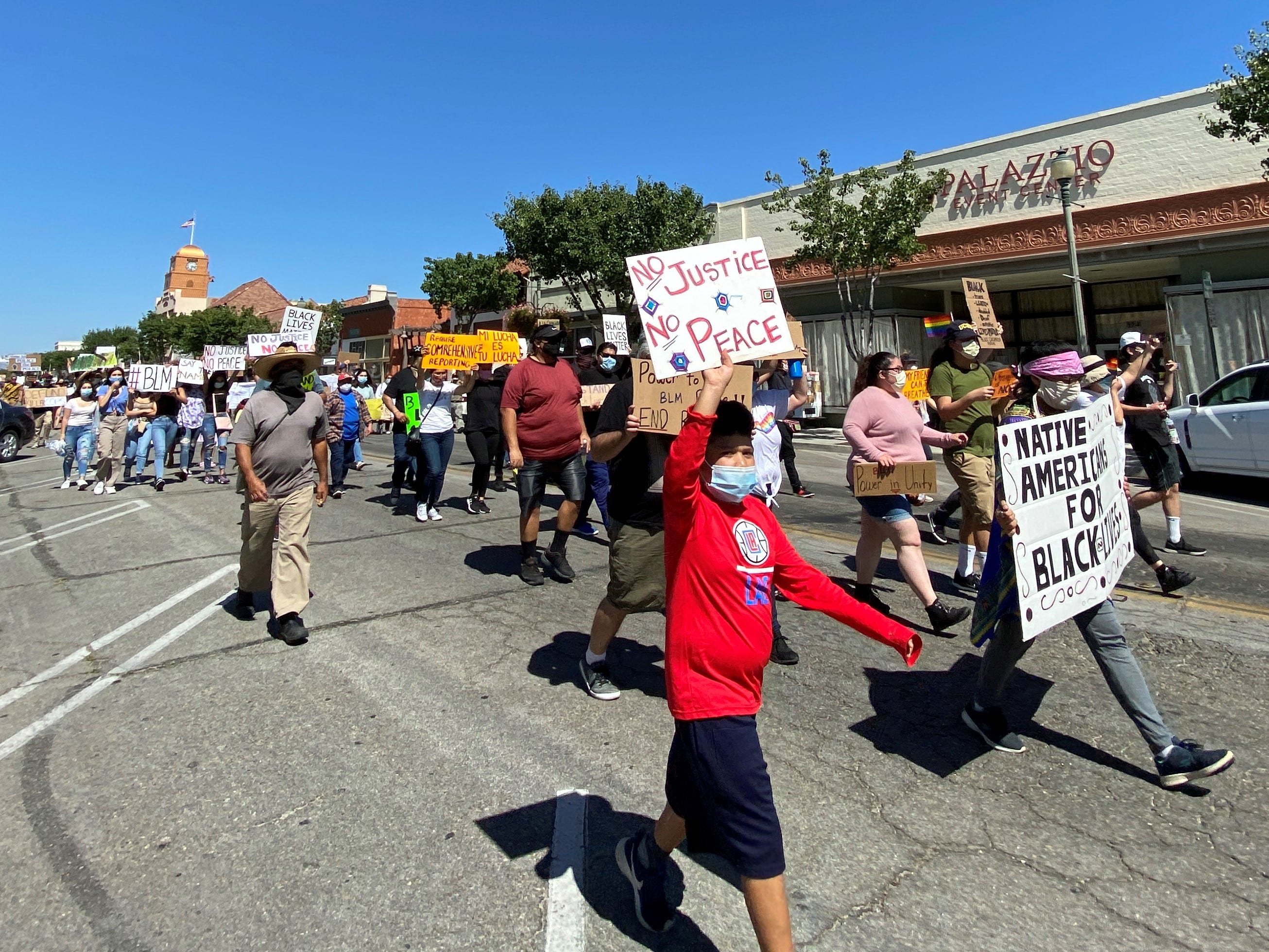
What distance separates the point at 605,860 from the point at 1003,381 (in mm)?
4973

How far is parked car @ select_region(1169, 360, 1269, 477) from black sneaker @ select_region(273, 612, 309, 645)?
37.6 feet

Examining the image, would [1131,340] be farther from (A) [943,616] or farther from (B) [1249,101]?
(B) [1249,101]

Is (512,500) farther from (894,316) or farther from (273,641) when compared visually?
(894,316)

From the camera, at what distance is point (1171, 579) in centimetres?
589

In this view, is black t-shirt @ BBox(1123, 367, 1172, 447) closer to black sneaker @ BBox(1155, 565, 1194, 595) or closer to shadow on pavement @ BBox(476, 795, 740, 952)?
black sneaker @ BBox(1155, 565, 1194, 595)

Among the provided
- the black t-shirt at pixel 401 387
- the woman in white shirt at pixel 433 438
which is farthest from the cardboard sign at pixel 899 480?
the black t-shirt at pixel 401 387

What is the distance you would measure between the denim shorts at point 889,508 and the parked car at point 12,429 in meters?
22.1

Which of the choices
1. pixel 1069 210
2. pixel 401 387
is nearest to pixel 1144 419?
pixel 401 387

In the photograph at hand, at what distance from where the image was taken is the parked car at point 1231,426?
35.1 ft

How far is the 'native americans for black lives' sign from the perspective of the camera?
3.43 metres

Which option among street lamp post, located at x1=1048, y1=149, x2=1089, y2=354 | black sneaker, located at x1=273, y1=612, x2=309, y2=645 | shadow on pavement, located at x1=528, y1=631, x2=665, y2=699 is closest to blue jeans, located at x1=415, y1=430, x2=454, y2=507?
black sneaker, located at x1=273, y1=612, x2=309, y2=645

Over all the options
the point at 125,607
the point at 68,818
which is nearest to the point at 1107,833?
the point at 68,818

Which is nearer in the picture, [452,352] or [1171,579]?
[1171,579]

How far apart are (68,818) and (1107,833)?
397 centimetres
